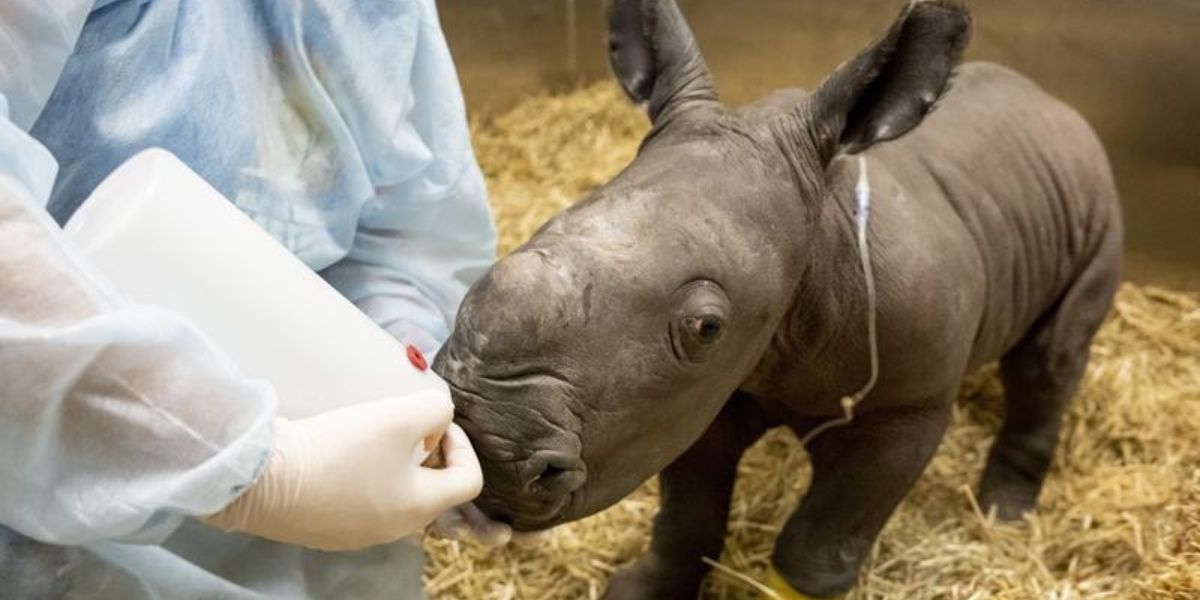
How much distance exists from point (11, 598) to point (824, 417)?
3.14 feet

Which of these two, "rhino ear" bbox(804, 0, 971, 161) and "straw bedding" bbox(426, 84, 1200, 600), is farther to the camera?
"straw bedding" bbox(426, 84, 1200, 600)

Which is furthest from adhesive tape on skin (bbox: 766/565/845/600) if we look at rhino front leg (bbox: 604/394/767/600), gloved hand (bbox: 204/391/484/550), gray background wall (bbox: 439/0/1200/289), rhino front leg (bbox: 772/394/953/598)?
gray background wall (bbox: 439/0/1200/289)

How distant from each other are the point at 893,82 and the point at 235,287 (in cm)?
71

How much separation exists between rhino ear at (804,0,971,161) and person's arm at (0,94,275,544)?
678mm

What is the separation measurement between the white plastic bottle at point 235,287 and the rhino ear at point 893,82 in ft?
1.72

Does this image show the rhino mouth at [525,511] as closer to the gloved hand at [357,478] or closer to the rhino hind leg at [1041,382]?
the gloved hand at [357,478]

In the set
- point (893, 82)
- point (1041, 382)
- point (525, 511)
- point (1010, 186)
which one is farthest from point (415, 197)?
point (1041, 382)

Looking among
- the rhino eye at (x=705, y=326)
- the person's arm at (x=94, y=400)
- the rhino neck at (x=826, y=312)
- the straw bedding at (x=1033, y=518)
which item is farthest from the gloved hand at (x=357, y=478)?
the straw bedding at (x=1033, y=518)

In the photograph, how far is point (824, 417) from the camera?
170 cm

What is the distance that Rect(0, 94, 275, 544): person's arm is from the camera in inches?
38.8

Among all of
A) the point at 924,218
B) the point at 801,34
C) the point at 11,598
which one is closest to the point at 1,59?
the point at 11,598

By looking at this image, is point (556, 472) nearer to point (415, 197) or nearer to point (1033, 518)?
point (415, 197)

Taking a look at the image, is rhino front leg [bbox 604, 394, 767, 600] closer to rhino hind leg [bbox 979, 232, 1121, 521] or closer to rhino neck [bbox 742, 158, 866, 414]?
rhino neck [bbox 742, 158, 866, 414]

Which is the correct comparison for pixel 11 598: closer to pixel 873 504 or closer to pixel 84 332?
pixel 84 332
